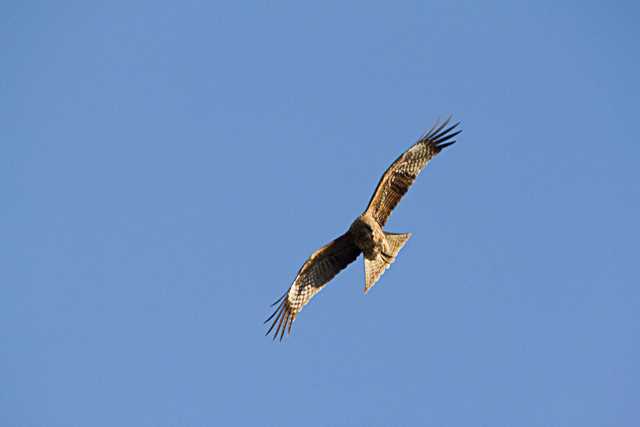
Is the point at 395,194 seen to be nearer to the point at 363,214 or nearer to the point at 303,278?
the point at 363,214

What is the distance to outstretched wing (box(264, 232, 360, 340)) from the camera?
1859 cm

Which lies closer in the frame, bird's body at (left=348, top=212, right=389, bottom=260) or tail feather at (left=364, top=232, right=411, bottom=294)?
bird's body at (left=348, top=212, right=389, bottom=260)

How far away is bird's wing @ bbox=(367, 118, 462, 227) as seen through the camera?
1789cm

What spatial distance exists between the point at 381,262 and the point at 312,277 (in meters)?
1.41

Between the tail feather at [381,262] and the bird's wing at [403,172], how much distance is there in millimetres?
411

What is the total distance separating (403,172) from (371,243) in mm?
1408

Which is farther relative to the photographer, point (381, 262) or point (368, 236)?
point (381, 262)

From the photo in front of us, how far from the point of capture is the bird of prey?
1789cm

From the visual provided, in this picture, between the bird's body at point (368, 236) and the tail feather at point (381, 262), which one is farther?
the tail feather at point (381, 262)

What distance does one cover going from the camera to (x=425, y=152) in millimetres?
18266

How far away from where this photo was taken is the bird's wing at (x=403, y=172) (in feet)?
58.7

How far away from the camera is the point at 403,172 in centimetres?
1802

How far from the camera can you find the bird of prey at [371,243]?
704 inches

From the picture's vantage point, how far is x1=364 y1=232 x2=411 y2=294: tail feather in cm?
1824
